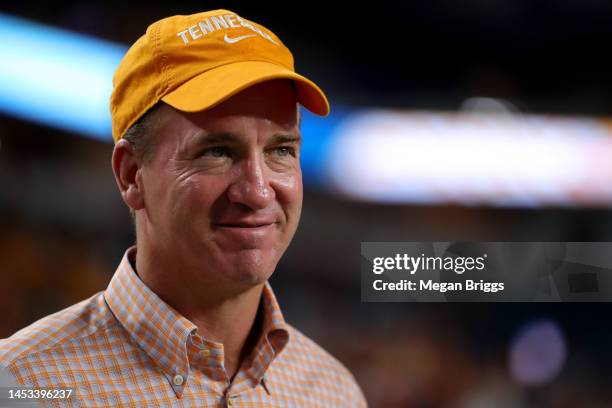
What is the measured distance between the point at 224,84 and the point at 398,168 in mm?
2180

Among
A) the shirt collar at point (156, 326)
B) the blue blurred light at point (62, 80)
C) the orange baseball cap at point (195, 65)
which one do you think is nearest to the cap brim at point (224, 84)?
the orange baseball cap at point (195, 65)

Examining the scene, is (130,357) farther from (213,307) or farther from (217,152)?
(217,152)

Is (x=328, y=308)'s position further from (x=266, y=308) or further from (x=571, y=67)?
(x=266, y=308)

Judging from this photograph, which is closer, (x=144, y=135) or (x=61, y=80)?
(x=144, y=135)

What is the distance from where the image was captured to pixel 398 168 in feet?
9.93

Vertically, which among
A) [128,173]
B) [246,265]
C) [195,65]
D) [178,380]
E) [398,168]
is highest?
[398,168]

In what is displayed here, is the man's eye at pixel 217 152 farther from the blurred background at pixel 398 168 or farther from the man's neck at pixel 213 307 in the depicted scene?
the blurred background at pixel 398 168

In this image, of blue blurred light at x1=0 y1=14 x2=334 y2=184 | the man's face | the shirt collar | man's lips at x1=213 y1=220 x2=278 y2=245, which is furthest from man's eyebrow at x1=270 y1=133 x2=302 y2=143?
blue blurred light at x1=0 y1=14 x2=334 y2=184

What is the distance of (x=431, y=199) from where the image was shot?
115 inches

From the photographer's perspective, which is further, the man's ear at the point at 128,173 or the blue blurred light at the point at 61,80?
the blue blurred light at the point at 61,80

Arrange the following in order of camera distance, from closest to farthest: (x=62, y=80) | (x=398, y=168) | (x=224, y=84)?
(x=224, y=84)
(x=62, y=80)
(x=398, y=168)

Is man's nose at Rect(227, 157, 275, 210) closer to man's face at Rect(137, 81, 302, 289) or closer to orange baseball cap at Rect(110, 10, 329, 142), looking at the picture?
man's face at Rect(137, 81, 302, 289)

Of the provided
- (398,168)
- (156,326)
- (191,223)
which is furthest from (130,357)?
(398,168)

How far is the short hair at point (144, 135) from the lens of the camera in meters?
0.96
